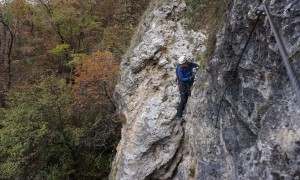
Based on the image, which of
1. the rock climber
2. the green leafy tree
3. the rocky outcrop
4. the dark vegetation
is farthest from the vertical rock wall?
the green leafy tree

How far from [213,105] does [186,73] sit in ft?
5.39

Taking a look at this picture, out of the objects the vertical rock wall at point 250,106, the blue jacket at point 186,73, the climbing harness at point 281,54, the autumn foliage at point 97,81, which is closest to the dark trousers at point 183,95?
the blue jacket at point 186,73

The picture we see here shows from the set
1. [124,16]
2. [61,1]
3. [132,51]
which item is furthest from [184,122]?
[61,1]

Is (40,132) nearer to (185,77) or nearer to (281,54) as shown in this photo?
(185,77)

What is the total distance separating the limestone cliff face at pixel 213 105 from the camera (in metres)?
3.16

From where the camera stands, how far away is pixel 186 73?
677 cm

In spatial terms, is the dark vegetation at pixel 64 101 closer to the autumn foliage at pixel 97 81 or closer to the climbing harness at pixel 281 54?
the autumn foliage at pixel 97 81

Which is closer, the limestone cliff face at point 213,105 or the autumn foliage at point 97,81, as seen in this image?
the limestone cliff face at point 213,105

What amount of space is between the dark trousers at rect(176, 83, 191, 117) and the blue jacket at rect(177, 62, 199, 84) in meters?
0.12

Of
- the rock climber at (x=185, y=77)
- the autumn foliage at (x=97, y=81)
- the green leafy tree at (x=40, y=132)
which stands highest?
the rock climber at (x=185, y=77)

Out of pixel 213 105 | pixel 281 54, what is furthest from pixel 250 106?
pixel 281 54

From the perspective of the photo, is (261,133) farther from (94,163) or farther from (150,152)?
(94,163)

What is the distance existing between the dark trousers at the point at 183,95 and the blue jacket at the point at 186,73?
12 cm

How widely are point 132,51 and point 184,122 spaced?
10.4ft
